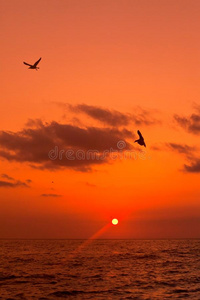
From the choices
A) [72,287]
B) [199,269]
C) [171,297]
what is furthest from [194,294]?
[199,269]

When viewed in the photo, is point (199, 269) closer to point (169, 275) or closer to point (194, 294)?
point (169, 275)

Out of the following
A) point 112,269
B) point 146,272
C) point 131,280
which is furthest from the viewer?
point 112,269

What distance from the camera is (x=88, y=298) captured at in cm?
2875

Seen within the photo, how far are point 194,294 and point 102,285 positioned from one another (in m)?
8.97

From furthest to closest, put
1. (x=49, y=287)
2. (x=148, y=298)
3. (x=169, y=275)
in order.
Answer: (x=169, y=275) → (x=49, y=287) → (x=148, y=298)

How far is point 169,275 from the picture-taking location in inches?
1636

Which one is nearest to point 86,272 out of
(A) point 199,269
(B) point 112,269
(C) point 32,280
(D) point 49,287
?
(B) point 112,269

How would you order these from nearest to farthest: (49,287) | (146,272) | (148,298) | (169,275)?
(148,298) → (49,287) → (169,275) → (146,272)

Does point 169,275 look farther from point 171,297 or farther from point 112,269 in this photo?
point 171,297

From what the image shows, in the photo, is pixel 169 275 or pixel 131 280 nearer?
Answer: pixel 131 280

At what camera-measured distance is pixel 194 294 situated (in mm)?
29281

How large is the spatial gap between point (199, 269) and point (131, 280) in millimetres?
13029

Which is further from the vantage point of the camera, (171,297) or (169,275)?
(169,275)

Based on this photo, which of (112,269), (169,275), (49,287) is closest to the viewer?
(49,287)
